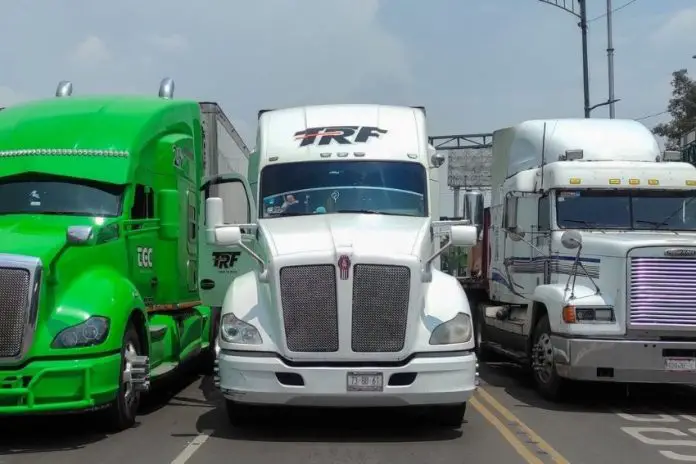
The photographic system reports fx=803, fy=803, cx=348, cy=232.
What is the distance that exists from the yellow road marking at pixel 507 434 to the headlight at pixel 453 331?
1.08 m

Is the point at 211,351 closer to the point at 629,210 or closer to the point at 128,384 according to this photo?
the point at 128,384

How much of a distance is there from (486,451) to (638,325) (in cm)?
279

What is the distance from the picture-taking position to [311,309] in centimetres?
711

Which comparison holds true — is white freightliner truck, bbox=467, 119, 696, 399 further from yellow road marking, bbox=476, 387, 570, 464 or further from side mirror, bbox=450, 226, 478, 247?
side mirror, bbox=450, 226, 478, 247

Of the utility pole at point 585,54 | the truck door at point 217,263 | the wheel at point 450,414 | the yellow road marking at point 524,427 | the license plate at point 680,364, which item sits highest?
the utility pole at point 585,54

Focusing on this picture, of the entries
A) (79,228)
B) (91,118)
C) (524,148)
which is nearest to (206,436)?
(79,228)

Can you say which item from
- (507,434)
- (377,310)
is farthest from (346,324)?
(507,434)

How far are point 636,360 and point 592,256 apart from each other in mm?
1400

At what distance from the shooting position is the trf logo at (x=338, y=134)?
933 cm

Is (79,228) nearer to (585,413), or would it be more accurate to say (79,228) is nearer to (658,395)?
(585,413)

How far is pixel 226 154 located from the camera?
526 inches

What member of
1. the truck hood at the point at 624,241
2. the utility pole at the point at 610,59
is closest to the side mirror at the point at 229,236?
the truck hood at the point at 624,241

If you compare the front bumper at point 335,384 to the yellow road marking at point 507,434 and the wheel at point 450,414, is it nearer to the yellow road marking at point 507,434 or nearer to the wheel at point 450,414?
the wheel at point 450,414

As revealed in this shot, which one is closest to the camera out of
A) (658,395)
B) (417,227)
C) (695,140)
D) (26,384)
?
(26,384)
